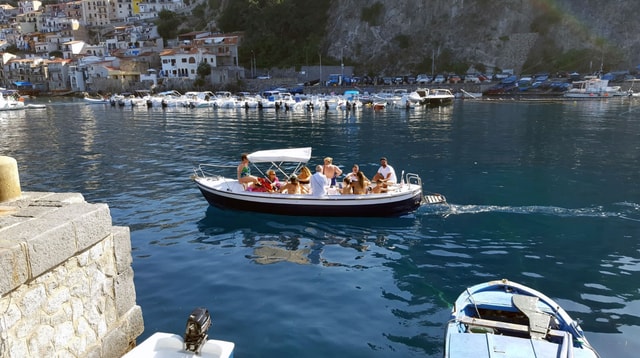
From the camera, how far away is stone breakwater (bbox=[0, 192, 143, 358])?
14.5 feet

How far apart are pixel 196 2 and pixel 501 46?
91273mm

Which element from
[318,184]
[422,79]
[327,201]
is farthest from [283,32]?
[327,201]

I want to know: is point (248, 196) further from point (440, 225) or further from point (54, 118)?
point (54, 118)

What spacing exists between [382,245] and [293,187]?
12.7ft

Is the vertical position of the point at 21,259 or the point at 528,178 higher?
the point at 21,259

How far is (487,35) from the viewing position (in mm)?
83312

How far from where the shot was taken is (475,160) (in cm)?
2528

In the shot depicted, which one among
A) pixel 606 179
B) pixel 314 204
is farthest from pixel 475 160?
pixel 314 204

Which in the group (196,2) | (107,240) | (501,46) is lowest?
(107,240)

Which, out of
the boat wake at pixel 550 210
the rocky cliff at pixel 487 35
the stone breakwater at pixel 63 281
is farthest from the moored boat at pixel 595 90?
the stone breakwater at pixel 63 281

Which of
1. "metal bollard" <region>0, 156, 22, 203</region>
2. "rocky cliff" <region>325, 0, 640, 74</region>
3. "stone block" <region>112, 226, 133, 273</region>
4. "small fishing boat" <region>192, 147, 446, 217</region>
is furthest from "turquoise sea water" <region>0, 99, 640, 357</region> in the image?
"rocky cliff" <region>325, 0, 640, 74</region>

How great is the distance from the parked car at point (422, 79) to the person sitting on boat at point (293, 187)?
66.4m

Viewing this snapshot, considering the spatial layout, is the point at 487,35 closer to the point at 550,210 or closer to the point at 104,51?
the point at 550,210

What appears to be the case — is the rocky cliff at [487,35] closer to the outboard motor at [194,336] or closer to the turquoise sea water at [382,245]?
the turquoise sea water at [382,245]
